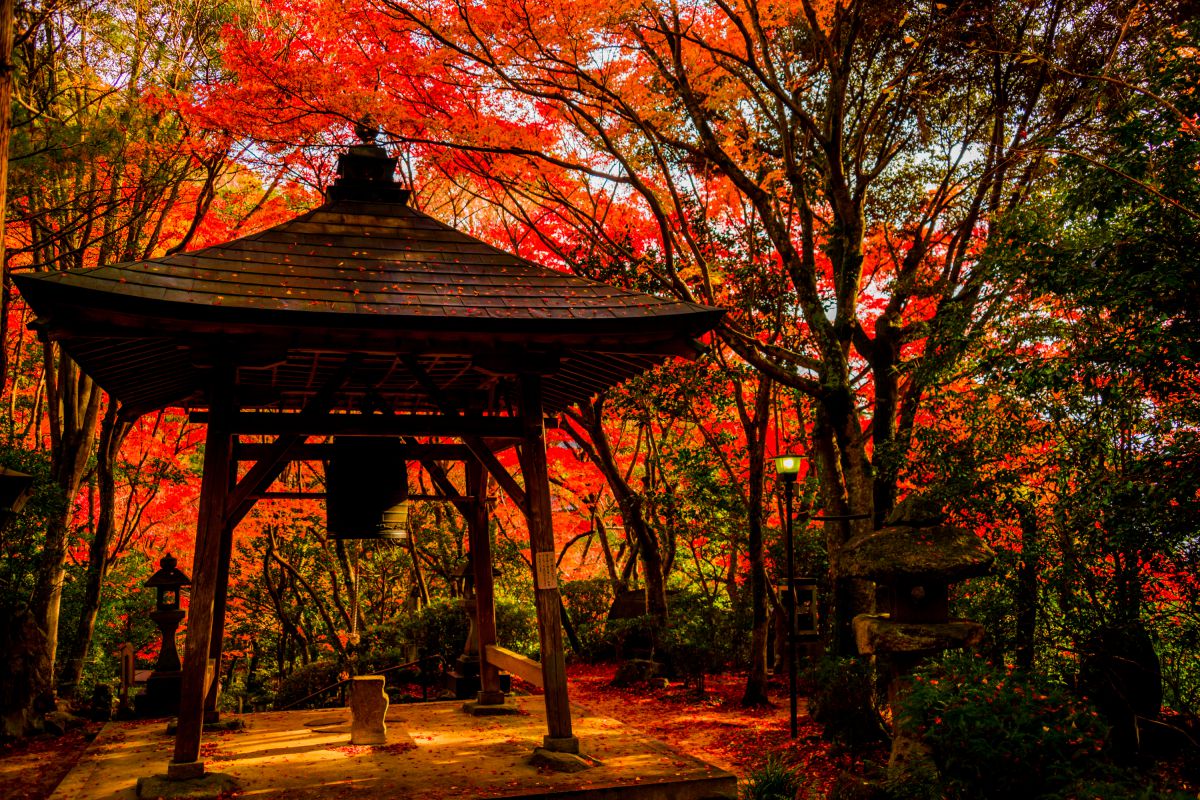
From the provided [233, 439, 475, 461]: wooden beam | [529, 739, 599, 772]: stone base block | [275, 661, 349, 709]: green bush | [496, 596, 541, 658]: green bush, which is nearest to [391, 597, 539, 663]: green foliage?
[275, 661, 349, 709]: green bush

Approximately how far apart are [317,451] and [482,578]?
2.92 metres

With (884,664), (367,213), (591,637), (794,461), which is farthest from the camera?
(591,637)

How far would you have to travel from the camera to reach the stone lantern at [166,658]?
9.94 m

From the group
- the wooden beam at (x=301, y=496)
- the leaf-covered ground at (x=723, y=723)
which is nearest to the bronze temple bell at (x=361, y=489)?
the wooden beam at (x=301, y=496)

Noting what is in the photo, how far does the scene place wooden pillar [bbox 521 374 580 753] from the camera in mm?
6754

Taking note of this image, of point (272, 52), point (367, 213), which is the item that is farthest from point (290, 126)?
point (367, 213)

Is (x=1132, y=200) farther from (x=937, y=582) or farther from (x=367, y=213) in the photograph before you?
(x=367, y=213)

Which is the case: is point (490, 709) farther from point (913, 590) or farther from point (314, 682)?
point (314, 682)

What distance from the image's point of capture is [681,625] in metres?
14.3

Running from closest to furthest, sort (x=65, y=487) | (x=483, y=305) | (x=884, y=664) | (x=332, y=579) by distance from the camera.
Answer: (x=483, y=305), (x=884, y=664), (x=65, y=487), (x=332, y=579)

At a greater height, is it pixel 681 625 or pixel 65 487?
pixel 65 487

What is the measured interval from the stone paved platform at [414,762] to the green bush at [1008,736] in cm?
185

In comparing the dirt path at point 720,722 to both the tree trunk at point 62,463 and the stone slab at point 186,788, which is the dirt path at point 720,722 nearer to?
the stone slab at point 186,788

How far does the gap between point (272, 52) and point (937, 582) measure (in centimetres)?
1023
